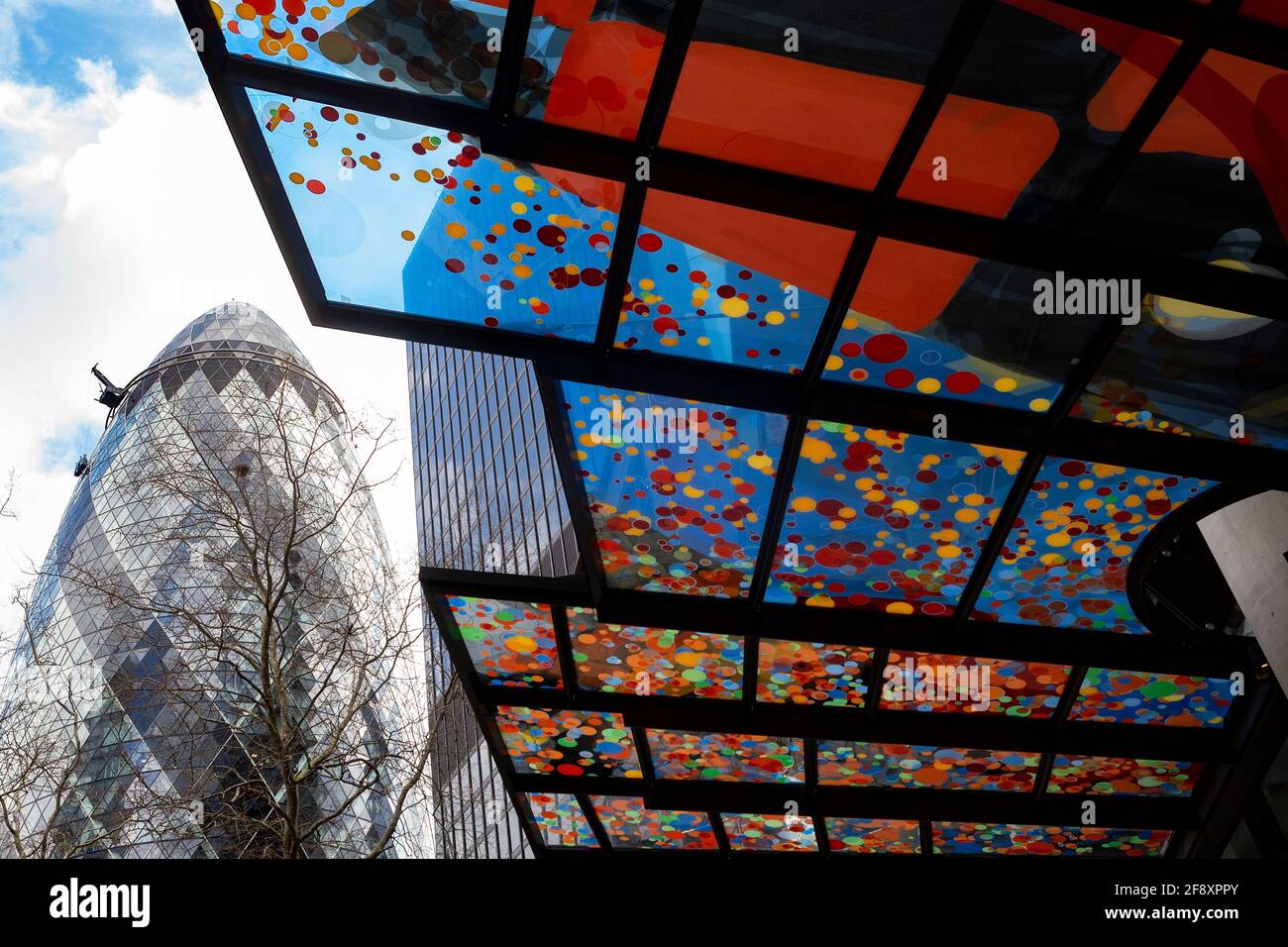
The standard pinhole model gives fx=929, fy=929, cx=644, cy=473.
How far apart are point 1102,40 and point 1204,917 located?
16.9 feet

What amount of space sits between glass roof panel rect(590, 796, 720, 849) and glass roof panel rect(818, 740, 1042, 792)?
2443mm

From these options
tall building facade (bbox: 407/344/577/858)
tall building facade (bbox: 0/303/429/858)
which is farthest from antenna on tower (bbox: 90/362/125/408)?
tall building facade (bbox: 407/344/577/858)

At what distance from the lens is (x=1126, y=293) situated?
7.12 metres

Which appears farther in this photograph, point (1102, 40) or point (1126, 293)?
point (1126, 293)

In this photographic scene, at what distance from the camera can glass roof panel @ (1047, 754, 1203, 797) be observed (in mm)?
12312

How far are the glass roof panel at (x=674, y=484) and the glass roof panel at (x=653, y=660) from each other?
84cm

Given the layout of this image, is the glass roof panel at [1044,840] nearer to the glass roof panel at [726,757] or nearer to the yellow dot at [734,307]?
the glass roof panel at [726,757]

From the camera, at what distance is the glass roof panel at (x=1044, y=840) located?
1335 centimetres

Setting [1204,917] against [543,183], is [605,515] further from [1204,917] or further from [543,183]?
[1204,917]

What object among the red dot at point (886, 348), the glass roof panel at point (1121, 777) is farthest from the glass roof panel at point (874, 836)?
the red dot at point (886, 348)

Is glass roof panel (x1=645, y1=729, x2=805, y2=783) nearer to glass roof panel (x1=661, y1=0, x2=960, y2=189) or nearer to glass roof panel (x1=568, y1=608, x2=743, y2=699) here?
glass roof panel (x1=568, y1=608, x2=743, y2=699)

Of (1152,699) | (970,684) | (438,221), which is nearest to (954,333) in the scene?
(438,221)

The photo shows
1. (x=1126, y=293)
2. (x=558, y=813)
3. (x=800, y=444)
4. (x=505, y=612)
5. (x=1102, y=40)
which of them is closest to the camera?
(x=1102, y=40)

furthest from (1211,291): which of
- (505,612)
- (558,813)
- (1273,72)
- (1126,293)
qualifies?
(558,813)
